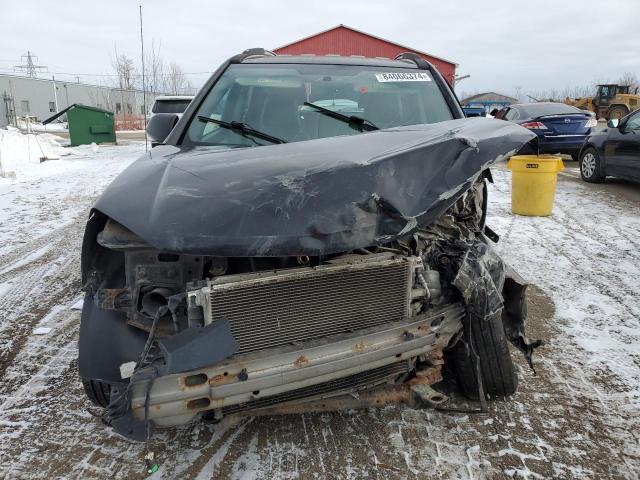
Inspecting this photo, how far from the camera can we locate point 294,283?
1969 millimetres

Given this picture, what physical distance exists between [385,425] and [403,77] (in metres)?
2.45

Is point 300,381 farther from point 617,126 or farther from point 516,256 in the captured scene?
point 617,126

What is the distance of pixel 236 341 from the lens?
6.15ft

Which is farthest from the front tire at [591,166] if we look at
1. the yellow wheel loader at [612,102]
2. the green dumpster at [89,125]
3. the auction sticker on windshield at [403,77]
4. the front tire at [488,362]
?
the yellow wheel loader at [612,102]

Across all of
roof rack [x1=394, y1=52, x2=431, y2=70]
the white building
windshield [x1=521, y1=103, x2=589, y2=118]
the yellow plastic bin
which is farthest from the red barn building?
the white building

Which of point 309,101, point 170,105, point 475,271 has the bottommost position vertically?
point 475,271

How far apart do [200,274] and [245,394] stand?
1.75 feet

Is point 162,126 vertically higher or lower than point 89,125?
higher

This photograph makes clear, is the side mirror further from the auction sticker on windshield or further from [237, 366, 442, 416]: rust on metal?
[237, 366, 442, 416]: rust on metal

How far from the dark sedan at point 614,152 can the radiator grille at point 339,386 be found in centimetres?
799

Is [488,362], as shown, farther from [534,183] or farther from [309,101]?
[534,183]

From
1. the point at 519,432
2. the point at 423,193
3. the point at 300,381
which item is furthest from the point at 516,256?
the point at 300,381

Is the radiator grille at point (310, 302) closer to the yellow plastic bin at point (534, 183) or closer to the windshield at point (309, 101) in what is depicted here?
the windshield at point (309, 101)

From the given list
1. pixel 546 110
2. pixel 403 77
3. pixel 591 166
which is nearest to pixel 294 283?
pixel 403 77
